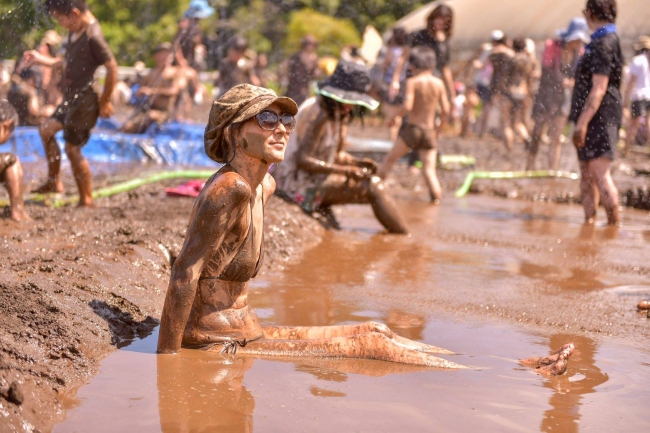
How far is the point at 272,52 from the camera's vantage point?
2919cm

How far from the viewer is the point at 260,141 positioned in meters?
3.75

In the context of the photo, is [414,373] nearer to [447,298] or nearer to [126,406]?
[126,406]

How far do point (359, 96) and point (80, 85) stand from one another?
7.64 ft

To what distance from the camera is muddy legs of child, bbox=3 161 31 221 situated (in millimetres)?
6688

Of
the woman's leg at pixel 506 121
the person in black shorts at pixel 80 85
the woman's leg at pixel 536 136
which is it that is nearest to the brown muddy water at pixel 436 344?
the person in black shorts at pixel 80 85

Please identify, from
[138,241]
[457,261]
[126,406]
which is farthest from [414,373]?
[457,261]

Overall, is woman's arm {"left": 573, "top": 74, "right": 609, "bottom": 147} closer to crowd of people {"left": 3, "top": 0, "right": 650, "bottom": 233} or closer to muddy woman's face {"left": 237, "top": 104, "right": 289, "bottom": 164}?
crowd of people {"left": 3, "top": 0, "right": 650, "bottom": 233}

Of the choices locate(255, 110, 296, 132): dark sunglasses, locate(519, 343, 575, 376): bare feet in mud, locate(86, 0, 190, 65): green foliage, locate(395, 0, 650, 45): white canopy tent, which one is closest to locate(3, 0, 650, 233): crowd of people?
locate(255, 110, 296, 132): dark sunglasses

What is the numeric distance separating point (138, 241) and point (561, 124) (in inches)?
318

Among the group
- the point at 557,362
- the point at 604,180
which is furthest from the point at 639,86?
the point at 557,362

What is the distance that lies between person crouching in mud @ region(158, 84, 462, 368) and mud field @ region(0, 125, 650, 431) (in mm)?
108

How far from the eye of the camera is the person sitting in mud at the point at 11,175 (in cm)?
670

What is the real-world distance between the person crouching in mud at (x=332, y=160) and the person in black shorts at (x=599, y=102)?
1907 millimetres

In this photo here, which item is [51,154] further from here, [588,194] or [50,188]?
[588,194]
